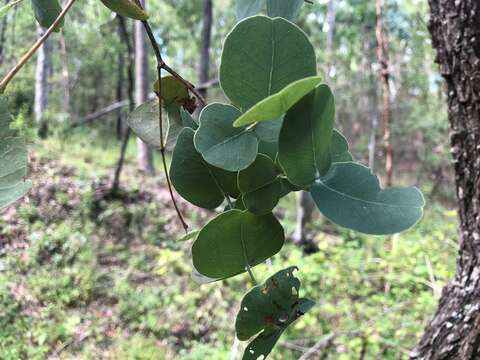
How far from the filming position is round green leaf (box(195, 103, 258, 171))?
6.4 inches

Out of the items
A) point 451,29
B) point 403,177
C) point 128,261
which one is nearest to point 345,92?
point 403,177

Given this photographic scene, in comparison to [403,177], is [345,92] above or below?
above

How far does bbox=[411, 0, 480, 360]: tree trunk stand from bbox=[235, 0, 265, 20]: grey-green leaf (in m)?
0.66

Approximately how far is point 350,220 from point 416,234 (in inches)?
136

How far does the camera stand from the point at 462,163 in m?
0.86

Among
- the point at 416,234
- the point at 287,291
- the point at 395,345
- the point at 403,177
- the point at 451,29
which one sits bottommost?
the point at 403,177

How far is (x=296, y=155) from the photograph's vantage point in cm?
16

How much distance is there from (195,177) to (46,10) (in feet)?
0.53

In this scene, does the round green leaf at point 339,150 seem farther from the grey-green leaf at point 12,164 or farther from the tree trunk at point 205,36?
the tree trunk at point 205,36

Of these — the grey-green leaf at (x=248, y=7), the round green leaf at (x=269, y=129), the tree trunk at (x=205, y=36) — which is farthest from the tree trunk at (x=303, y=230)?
the round green leaf at (x=269, y=129)

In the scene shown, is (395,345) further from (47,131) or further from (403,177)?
(403,177)

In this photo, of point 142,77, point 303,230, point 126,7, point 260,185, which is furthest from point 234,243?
point 142,77

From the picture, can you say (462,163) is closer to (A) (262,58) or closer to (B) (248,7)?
(B) (248,7)

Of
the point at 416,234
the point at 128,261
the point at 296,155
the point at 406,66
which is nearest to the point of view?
the point at 296,155
